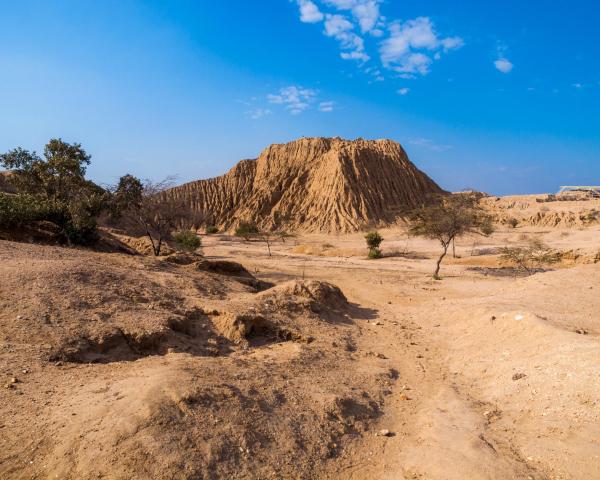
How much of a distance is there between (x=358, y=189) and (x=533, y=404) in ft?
156

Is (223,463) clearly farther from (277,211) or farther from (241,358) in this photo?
(277,211)

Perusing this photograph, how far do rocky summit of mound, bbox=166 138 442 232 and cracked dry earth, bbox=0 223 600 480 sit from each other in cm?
3829

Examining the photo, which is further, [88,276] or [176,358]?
[88,276]

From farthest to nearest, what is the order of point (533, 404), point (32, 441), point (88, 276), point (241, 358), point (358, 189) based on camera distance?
point (358, 189), point (88, 276), point (241, 358), point (533, 404), point (32, 441)

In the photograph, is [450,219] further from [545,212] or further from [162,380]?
[545,212]

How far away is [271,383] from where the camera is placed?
539cm

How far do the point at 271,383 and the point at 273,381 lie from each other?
9cm

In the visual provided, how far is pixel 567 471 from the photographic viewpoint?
12.8 ft

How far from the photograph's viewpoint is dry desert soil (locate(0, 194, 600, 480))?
3.82 metres

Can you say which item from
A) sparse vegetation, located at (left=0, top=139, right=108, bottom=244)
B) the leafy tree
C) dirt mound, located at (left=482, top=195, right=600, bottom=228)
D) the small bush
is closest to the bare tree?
sparse vegetation, located at (left=0, top=139, right=108, bottom=244)

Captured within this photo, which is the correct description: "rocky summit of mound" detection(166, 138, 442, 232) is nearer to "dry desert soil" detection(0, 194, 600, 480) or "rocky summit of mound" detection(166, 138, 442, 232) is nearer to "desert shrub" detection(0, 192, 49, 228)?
"desert shrub" detection(0, 192, 49, 228)

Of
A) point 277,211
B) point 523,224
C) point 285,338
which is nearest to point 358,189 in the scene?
point 277,211

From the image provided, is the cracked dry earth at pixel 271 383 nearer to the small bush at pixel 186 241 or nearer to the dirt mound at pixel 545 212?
the small bush at pixel 186 241

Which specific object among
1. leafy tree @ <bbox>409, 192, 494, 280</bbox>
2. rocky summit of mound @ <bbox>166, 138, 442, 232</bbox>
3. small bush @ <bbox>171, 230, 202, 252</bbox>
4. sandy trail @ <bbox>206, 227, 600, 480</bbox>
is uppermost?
Result: rocky summit of mound @ <bbox>166, 138, 442, 232</bbox>
